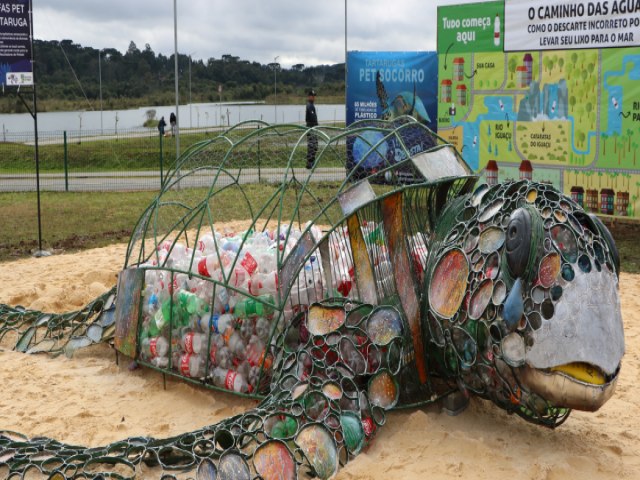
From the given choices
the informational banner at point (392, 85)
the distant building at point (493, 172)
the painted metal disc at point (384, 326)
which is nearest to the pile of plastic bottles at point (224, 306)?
the painted metal disc at point (384, 326)

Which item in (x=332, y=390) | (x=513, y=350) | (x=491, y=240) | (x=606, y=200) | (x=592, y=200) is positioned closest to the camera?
(x=513, y=350)

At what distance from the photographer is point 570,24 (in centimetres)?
1146

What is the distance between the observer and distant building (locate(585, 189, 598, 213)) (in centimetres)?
1148

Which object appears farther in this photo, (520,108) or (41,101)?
(41,101)

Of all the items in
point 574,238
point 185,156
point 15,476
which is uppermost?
point 185,156

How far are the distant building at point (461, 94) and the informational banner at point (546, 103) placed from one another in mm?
16

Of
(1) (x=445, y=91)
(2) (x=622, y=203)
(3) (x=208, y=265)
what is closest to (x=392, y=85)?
(1) (x=445, y=91)

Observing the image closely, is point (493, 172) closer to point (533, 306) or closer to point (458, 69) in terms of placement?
point (458, 69)

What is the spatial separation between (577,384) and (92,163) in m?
19.4

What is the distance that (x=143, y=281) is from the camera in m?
5.88

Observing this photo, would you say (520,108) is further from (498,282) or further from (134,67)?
(134,67)

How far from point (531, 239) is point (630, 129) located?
779cm

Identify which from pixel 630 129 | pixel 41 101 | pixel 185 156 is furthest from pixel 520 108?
pixel 41 101

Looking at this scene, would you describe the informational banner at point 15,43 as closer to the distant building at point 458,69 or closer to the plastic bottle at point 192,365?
the distant building at point 458,69
